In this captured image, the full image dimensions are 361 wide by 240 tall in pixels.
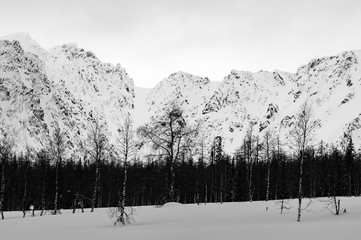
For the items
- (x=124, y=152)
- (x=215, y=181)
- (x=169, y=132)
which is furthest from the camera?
(x=215, y=181)

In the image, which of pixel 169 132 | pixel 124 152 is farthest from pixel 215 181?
pixel 169 132

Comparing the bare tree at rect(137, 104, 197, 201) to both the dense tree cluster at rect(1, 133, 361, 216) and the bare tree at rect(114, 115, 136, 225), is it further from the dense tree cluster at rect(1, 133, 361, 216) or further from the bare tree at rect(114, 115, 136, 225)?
the dense tree cluster at rect(1, 133, 361, 216)

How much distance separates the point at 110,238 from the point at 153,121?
46.8 ft

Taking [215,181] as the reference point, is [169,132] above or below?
above

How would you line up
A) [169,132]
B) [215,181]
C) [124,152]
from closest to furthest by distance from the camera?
1. [169,132]
2. [124,152]
3. [215,181]

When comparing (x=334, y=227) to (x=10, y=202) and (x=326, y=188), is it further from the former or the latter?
(x=10, y=202)

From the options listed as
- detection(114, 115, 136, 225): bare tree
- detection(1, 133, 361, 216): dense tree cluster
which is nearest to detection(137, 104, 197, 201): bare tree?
detection(114, 115, 136, 225): bare tree

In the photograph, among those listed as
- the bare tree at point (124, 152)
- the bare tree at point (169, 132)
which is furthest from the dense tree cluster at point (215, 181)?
the bare tree at point (169, 132)

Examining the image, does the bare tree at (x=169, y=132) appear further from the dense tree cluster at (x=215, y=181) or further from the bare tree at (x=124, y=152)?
the dense tree cluster at (x=215, y=181)

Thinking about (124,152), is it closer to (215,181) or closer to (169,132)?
(169,132)

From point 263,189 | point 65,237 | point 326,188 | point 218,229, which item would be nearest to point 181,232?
point 218,229

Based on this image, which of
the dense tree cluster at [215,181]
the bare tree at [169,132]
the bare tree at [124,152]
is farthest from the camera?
the dense tree cluster at [215,181]

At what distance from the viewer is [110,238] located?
15.1 m

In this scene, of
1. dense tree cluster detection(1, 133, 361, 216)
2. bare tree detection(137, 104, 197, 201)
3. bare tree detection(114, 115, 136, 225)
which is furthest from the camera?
dense tree cluster detection(1, 133, 361, 216)
